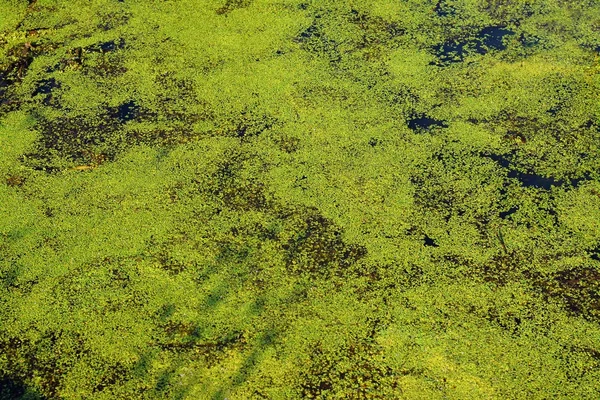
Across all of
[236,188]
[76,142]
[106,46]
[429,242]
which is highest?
[106,46]

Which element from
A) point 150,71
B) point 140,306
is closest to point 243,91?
point 150,71

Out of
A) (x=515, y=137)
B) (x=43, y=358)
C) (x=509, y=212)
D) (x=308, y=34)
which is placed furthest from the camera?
(x=308, y=34)

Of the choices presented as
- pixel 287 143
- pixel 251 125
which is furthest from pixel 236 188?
pixel 251 125

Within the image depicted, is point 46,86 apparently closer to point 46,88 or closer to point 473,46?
point 46,88

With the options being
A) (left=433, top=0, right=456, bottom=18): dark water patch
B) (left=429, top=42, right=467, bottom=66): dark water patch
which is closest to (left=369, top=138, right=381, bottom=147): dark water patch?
(left=429, top=42, right=467, bottom=66): dark water patch

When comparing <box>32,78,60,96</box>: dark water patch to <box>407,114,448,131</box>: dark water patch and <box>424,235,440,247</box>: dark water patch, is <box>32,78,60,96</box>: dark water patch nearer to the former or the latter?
<box>407,114,448,131</box>: dark water patch

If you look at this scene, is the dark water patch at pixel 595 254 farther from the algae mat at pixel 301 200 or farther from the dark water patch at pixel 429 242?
the dark water patch at pixel 429 242
